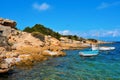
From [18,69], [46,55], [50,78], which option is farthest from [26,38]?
[50,78]

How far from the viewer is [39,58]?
198 ft

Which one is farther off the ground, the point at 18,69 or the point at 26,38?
the point at 26,38

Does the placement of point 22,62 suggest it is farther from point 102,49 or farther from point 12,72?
point 102,49

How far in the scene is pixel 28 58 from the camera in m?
55.1

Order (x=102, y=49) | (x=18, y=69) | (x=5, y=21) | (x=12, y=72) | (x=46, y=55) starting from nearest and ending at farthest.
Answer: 1. (x=12, y=72)
2. (x=18, y=69)
3. (x=46, y=55)
4. (x=5, y=21)
5. (x=102, y=49)

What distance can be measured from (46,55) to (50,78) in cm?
3312

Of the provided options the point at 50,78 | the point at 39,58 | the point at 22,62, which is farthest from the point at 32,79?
the point at 39,58


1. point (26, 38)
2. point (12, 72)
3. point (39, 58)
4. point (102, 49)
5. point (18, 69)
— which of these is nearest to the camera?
point (12, 72)

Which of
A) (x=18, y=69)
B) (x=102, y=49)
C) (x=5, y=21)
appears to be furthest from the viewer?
(x=102, y=49)

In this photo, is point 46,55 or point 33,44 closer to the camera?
point 46,55

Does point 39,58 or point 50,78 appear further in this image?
point 39,58

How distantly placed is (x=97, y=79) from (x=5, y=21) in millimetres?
55940

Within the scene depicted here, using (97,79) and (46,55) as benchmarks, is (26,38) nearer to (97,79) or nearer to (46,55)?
(46,55)

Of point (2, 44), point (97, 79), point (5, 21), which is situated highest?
point (5, 21)
